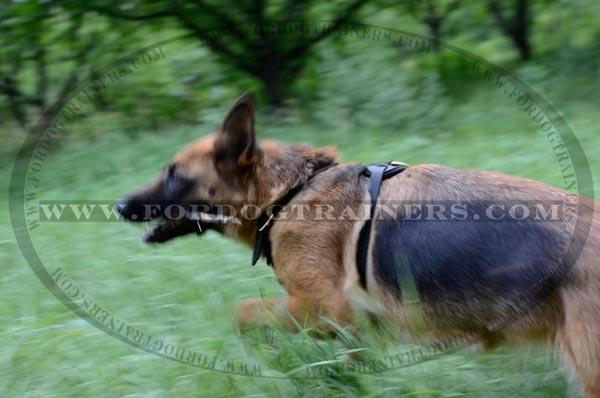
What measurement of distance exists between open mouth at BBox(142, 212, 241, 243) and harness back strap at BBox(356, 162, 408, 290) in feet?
2.56

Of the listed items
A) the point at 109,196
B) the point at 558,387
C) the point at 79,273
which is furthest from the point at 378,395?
the point at 109,196

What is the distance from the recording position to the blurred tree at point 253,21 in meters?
8.66

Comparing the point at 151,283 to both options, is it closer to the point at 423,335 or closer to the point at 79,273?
the point at 79,273

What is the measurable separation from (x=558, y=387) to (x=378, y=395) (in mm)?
942

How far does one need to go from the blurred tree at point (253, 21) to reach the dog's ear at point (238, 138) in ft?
16.6

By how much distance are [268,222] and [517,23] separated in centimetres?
704

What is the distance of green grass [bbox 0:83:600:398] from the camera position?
11.5 ft

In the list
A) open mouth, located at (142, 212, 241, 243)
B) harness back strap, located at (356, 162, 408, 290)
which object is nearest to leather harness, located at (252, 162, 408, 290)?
harness back strap, located at (356, 162, 408, 290)

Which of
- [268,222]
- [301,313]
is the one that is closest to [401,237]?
[301,313]

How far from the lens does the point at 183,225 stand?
4.19 meters

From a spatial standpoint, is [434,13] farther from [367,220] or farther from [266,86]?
[367,220]

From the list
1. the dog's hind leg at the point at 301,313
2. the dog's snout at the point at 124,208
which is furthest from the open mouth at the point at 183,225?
the dog's hind leg at the point at 301,313

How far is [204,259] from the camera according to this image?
5066mm

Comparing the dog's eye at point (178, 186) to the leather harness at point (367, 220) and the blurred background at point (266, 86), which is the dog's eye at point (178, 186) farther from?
the blurred background at point (266, 86)
